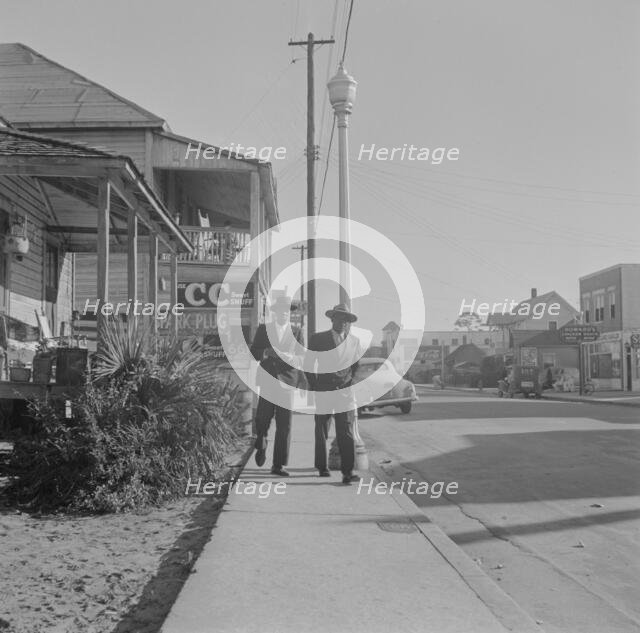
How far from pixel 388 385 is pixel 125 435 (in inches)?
548

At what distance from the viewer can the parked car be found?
64.0 feet

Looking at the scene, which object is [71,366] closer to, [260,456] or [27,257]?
[260,456]

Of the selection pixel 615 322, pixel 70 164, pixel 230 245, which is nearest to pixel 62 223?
pixel 230 245

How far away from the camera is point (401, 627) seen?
368 centimetres

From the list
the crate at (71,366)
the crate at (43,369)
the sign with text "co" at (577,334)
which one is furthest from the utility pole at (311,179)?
the sign with text "co" at (577,334)

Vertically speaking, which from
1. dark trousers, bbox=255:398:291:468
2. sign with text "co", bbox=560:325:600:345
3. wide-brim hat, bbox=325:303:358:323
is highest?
sign with text "co", bbox=560:325:600:345

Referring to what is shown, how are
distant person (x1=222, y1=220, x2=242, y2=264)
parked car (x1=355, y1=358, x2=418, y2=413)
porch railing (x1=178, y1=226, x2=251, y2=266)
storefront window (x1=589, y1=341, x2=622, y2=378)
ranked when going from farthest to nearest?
storefront window (x1=589, y1=341, x2=622, y2=378)
parked car (x1=355, y1=358, x2=418, y2=413)
distant person (x1=222, y1=220, x2=242, y2=264)
porch railing (x1=178, y1=226, x2=251, y2=266)

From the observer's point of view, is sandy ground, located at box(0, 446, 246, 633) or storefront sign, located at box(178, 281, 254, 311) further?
storefront sign, located at box(178, 281, 254, 311)

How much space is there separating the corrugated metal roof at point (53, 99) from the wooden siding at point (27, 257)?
3.89 meters

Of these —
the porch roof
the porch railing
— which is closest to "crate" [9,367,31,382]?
the porch roof

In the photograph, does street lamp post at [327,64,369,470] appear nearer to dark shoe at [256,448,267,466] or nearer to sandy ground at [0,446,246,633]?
dark shoe at [256,448,267,466]

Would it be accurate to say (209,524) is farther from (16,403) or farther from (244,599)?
(16,403)

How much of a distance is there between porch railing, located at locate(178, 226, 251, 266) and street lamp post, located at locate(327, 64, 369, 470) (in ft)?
27.2

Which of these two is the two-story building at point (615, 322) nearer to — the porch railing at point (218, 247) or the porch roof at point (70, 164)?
the porch railing at point (218, 247)
